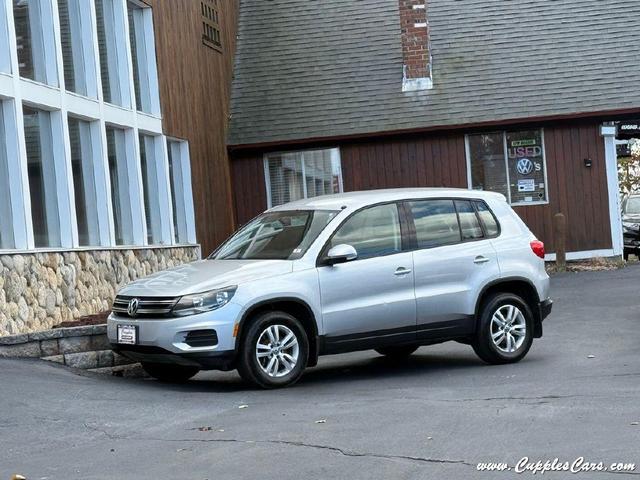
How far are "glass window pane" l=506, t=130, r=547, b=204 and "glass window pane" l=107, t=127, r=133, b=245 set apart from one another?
9.26 m

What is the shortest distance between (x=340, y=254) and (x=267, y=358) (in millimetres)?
1173

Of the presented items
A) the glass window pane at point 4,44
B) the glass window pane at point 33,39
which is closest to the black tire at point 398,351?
the glass window pane at point 4,44

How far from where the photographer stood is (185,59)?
72.2ft

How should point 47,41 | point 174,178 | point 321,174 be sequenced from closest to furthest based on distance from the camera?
point 47,41 < point 174,178 < point 321,174

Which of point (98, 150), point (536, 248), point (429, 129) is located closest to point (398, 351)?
point (536, 248)

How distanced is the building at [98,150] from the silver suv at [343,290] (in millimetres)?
3302

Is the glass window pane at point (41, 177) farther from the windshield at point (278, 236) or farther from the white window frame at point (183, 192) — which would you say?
the white window frame at point (183, 192)

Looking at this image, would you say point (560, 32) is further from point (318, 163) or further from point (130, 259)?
point (130, 259)

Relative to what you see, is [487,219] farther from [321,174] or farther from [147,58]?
[321,174]

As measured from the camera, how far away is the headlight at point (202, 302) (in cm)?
1068

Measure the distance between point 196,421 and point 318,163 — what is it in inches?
665

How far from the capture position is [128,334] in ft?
36.4

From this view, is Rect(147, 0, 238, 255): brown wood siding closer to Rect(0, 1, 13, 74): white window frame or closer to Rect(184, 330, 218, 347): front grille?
Rect(0, 1, 13, 74): white window frame

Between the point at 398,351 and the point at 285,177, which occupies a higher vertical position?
the point at 285,177
